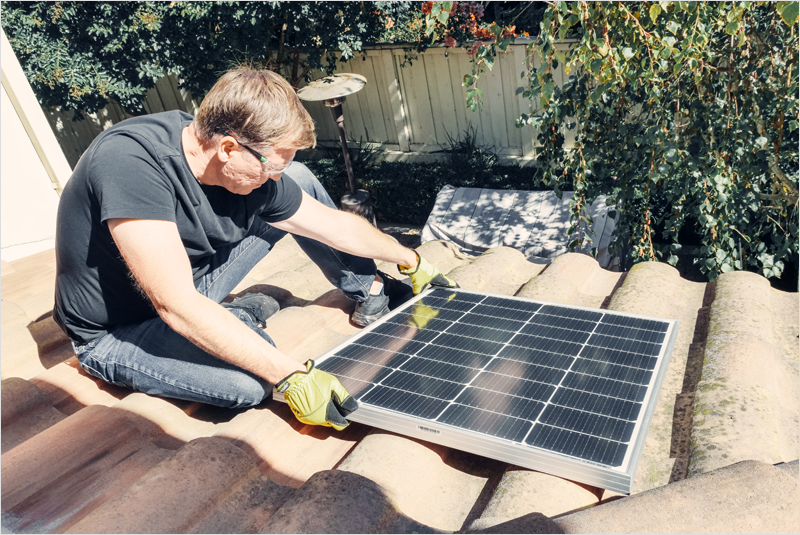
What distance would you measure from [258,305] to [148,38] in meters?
7.52

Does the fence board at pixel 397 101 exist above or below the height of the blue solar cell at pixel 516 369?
below

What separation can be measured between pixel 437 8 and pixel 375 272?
1658 mm

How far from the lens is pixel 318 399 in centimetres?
224

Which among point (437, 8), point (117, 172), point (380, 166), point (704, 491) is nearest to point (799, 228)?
point (437, 8)

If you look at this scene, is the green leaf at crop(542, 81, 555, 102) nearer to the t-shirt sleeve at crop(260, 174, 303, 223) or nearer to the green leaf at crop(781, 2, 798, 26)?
the green leaf at crop(781, 2, 798, 26)

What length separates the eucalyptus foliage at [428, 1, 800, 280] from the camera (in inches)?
143

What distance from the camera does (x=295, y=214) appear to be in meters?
3.15

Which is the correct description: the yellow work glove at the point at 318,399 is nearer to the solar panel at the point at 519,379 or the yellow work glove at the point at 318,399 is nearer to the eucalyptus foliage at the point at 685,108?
the solar panel at the point at 519,379

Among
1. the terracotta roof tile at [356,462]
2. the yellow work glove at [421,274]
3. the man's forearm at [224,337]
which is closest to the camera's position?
the terracotta roof tile at [356,462]

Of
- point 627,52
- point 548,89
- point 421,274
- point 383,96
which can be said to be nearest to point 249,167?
point 421,274

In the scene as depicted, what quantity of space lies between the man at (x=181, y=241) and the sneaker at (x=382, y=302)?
0.69 m

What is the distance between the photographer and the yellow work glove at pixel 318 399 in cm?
225

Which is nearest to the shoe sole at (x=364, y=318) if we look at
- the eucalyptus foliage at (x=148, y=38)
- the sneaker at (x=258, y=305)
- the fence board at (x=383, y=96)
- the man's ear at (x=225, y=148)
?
the sneaker at (x=258, y=305)

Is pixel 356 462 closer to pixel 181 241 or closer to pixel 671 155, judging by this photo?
pixel 181 241
